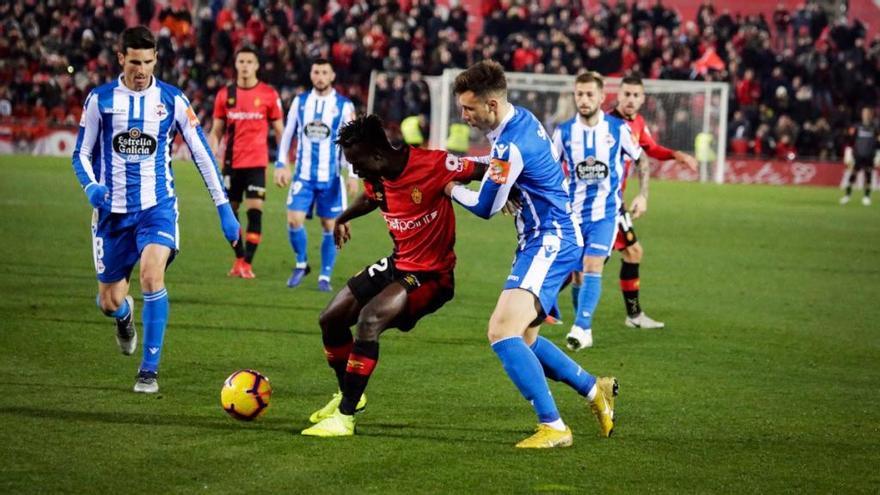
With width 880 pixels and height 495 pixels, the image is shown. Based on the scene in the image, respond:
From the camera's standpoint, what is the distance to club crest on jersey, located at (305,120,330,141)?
46.6 ft

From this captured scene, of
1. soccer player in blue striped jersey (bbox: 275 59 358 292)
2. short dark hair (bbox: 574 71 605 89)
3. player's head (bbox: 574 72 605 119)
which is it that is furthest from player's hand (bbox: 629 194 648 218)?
soccer player in blue striped jersey (bbox: 275 59 358 292)

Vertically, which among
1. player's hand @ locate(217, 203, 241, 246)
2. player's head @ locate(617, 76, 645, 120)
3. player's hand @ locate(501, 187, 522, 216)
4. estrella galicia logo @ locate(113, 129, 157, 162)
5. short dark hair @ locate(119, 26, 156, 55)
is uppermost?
short dark hair @ locate(119, 26, 156, 55)

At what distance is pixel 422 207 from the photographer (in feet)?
23.2

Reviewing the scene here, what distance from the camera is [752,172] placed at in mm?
35031

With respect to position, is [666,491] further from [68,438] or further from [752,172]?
[752,172]

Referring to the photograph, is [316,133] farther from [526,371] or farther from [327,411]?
[526,371]

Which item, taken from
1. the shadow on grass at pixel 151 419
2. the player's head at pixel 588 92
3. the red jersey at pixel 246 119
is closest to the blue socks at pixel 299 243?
the red jersey at pixel 246 119

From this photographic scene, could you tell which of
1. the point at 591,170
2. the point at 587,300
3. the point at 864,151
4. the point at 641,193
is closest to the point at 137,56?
the point at 591,170

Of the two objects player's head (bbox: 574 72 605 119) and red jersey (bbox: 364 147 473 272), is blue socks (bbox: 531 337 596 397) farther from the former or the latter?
player's head (bbox: 574 72 605 119)

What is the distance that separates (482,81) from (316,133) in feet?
25.4

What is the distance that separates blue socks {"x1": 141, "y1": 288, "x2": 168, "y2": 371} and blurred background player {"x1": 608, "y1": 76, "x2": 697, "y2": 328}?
15.4ft

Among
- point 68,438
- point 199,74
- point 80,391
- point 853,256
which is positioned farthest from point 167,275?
point 199,74

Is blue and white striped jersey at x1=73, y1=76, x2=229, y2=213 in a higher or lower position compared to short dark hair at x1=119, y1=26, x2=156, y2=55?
lower

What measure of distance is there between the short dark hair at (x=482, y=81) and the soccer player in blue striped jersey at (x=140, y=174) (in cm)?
228
